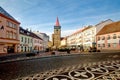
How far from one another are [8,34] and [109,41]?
36.1 metres

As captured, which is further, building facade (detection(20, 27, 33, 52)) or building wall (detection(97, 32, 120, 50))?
building facade (detection(20, 27, 33, 52))

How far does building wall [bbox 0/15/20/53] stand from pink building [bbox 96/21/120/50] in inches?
1298

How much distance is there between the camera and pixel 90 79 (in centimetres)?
853

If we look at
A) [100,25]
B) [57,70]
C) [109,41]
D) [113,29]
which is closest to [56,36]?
[100,25]

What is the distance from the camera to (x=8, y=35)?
4203 cm

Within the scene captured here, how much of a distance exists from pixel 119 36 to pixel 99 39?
39.6ft

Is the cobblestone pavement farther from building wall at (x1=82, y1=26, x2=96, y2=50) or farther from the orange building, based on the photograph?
building wall at (x1=82, y1=26, x2=96, y2=50)

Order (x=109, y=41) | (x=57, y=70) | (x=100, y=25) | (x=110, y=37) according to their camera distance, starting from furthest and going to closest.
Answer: (x=100, y=25), (x=109, y=41), (x=110, y=37), (x=57, y=70)

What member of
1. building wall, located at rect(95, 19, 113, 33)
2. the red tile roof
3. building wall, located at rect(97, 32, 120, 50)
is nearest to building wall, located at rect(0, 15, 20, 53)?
building wall, located at rect(97, 32, 120, 50)

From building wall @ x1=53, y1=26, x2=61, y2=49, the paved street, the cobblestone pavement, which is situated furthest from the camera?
building wall @ x1=53, y1=26, x2=61, y2=49

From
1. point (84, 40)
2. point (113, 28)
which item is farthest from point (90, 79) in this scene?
point (84, 40)

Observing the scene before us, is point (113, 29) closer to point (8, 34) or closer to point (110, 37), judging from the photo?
point (110, 37)

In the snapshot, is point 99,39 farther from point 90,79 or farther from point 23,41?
point 90,79

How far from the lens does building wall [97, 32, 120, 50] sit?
172ft
